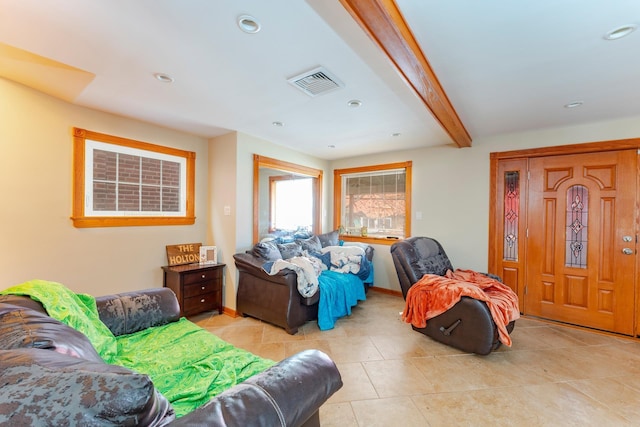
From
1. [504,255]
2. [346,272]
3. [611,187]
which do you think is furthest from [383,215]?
[611,187]

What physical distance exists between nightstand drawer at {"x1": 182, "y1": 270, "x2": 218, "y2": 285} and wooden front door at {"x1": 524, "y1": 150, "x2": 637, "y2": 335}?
156 inches

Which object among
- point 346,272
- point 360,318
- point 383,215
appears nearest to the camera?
point 360,318

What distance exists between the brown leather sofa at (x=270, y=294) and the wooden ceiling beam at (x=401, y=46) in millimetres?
2103

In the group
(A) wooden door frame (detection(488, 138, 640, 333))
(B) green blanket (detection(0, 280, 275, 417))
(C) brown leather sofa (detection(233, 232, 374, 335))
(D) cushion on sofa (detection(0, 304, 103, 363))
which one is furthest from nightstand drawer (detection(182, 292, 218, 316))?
(A) wooden door frame (detection(488, 138, 640, 333))

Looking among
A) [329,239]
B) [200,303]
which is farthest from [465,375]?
[200,303]

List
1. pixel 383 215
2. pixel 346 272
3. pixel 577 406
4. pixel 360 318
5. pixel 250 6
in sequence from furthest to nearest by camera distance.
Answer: pixel 383 215
pixel 346 272
pixel 360 318
pixel 577 406
pixel 250 6

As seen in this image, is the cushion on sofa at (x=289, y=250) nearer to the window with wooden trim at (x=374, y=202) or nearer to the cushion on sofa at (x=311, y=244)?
the cushion on sofa at (x=311, y=244)

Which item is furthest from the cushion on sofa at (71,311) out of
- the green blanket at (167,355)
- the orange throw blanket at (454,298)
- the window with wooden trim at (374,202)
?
the window with wooden trim at (374,202)

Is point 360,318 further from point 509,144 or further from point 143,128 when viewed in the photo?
point 143,128

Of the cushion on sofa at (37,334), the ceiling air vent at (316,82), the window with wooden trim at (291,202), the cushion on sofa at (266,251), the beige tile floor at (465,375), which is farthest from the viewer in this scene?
the window with wooden trim at (291,202)

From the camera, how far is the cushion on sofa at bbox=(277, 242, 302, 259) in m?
3.43

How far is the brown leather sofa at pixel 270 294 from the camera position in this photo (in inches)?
111

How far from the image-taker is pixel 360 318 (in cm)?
328

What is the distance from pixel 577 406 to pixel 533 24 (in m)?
2.46
